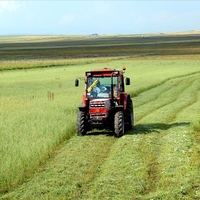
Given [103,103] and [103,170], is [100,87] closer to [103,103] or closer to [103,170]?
[103,103]

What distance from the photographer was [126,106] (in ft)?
54.8

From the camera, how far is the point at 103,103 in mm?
15430

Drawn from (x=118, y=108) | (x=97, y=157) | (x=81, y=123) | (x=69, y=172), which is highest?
(x=118, y=108)

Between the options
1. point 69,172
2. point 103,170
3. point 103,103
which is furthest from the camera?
point 103,103

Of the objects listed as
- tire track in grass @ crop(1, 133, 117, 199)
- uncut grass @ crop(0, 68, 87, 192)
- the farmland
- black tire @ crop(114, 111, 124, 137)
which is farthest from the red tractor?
uncut grass @ crop(0, 68, 87, 192)

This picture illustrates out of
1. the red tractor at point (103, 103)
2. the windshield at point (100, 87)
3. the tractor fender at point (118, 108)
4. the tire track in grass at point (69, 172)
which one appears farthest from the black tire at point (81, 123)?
the tractor fender at point (118, 108)

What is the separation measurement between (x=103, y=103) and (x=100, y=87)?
96cm

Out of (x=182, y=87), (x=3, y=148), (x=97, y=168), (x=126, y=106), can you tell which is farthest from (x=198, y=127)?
(x=182, y=87)

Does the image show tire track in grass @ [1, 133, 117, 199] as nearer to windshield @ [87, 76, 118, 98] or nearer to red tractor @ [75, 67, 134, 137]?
red tractor @ [75, 67, 134, 137]

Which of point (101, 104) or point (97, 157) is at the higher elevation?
point (101, 104)

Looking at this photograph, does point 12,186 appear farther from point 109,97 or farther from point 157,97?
point 157,97

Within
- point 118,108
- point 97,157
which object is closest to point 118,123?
point 118,108

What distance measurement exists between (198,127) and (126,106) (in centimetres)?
299

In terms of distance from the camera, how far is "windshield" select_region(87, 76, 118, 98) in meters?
16.1
